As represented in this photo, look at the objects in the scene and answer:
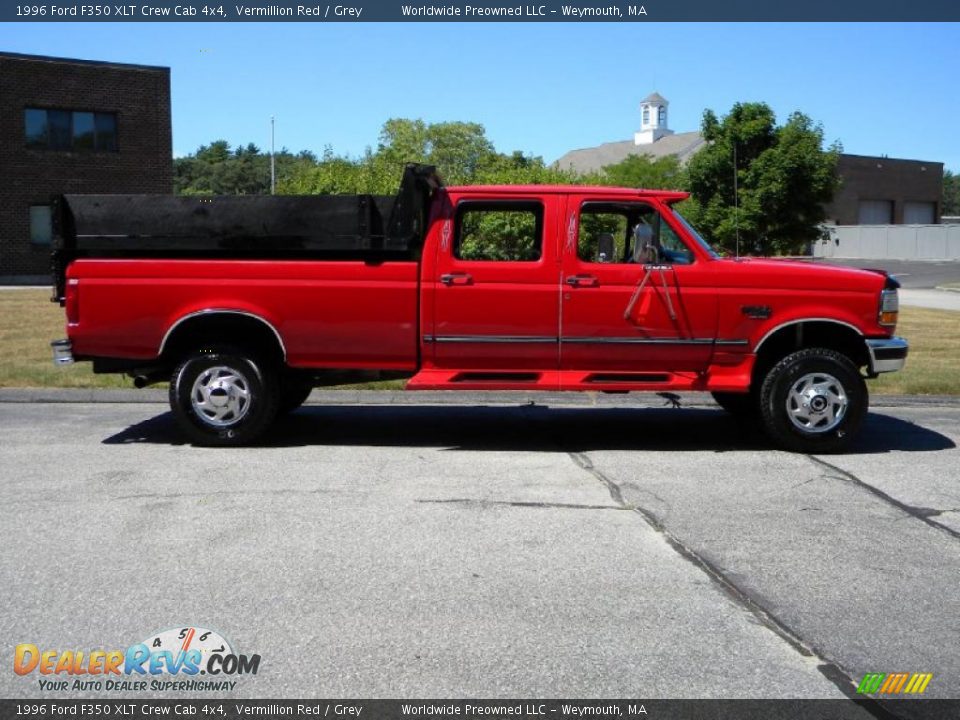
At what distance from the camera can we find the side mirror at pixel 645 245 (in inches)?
328

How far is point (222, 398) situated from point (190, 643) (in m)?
4.28

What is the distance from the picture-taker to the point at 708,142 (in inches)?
1320

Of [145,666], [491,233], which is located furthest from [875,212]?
[145,666]

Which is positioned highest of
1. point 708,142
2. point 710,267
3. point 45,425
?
point 708,142

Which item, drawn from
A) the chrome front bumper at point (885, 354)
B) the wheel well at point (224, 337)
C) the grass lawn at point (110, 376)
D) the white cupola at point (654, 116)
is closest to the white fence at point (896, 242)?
the white cupola at point (654, 116)

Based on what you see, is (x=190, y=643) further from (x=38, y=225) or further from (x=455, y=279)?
(x=38, y=225)

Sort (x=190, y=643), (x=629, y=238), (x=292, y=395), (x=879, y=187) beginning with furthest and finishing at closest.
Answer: (x=879, y=187) < (x=292, y=395) < (x=629, y=238) < (x=190, y=643)

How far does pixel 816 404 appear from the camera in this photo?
8.27 metres

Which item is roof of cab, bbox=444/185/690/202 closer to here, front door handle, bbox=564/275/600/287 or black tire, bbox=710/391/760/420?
front door handle, bbox=564/275/600/287

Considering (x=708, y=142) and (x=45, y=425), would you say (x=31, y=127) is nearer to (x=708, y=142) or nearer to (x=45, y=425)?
(x=708, y=142)

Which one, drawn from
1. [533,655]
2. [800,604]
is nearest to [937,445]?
[800,604]

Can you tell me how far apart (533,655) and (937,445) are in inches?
231

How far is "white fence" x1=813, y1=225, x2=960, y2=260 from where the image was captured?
6844 centimetres

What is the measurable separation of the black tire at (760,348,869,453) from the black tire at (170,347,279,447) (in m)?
4.03
